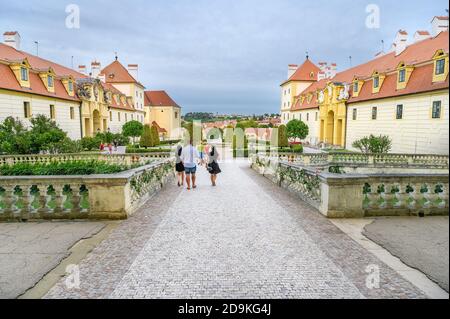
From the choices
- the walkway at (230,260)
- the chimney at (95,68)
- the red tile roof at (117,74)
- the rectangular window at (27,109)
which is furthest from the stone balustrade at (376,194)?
→ the red tile roof at (117,74)

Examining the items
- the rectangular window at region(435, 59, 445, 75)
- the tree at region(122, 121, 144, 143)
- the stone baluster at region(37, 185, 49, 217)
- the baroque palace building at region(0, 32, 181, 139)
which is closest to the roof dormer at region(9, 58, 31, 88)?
the baroque palace building at region(0, 32, 181, 139)

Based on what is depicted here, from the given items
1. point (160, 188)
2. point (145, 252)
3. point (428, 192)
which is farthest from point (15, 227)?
point (428, 192)

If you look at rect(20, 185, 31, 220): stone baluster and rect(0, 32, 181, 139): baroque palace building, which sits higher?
rect(0, 32, 181, 139): baroque palace building

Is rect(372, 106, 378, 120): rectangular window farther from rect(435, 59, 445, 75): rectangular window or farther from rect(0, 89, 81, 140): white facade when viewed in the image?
rect(0, 89, 81, 140): white facade

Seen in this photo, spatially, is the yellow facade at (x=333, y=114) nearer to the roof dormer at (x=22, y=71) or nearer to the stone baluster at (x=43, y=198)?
the roof dormer at (x=22, y=71)

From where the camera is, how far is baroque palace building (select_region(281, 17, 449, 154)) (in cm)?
1962

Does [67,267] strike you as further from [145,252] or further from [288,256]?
[288,256]

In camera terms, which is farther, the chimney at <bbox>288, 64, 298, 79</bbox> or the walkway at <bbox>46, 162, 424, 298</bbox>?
the chimney at <bbox>288, 64, 298, 79</bbox>

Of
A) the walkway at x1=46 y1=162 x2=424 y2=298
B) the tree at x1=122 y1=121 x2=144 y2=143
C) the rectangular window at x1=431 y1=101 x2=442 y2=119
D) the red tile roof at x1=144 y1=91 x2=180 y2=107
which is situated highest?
the red tile roof at x1=144 y1=91 x2=180 y2=107

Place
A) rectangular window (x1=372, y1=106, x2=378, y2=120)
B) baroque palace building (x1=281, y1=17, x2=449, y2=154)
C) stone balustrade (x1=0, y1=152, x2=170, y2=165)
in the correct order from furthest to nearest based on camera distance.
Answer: rectangular window (x1=372, y1=106, x2=378, y2=120) < baroque palace building (x1=281, y1=17, x2=449, y2=154) < stone balustrade (x1=0, y1=152, x2=170, y2=165)

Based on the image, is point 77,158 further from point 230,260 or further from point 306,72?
point 306,72

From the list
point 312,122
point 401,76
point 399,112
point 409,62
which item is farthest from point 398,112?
point 312,122

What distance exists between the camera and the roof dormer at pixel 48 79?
26.8 meters

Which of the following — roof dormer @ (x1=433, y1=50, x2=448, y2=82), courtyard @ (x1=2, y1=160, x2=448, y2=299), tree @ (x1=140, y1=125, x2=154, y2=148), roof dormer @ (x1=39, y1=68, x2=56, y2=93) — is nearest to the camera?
courtyard @ (x1=2, y1=160, x2=448, y2=299)
